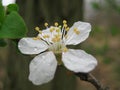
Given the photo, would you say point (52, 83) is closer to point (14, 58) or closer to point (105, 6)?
point (14, 58)

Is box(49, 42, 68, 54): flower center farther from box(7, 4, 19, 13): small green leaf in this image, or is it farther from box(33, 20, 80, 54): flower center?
box(7, 4, 19, 13): small green leaf

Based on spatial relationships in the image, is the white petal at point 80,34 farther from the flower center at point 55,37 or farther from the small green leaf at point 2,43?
the small green leaf at point 2,43

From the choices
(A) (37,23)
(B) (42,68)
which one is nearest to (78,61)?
(B) (42,68)

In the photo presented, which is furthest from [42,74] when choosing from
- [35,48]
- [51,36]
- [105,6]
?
[105,6]

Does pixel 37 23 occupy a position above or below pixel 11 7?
below

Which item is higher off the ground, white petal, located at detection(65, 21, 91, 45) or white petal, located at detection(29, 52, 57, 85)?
white petal, located at detection(65, 21, 91, 45)

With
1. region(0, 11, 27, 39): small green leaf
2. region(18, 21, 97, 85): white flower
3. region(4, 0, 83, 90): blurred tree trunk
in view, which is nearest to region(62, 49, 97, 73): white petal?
region(18, 21, 97, 85): white flower

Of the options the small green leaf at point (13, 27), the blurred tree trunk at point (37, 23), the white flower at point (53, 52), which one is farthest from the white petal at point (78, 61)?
the blurred tree trunk at point (37, 23)

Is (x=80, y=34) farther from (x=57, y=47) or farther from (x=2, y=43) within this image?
(x=2, y=43)
